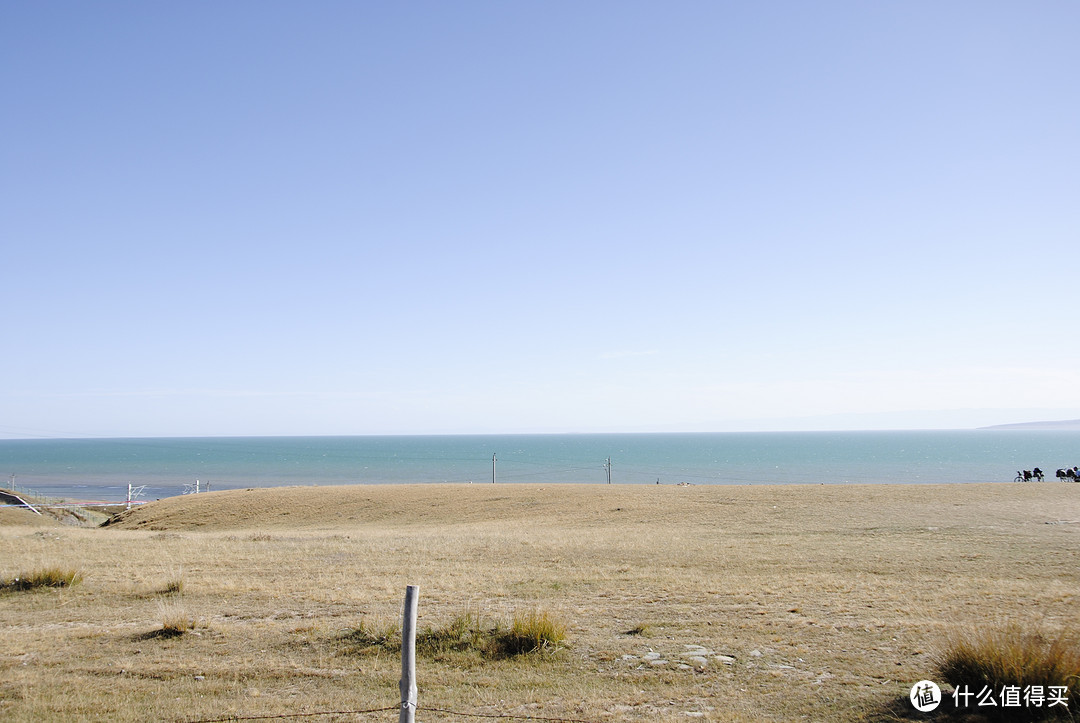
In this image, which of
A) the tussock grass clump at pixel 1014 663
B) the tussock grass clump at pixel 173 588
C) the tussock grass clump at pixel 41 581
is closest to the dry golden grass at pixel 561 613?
the tussock grass clump at pixel 173 588

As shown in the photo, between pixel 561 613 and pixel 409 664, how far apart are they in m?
5.22

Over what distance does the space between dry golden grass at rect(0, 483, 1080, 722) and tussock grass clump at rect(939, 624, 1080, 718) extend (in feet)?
2.09

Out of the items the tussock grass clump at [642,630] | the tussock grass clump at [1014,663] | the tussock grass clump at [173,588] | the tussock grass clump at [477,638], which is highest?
the tussock grass clump at [1014,663]

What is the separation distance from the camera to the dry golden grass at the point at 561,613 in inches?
293

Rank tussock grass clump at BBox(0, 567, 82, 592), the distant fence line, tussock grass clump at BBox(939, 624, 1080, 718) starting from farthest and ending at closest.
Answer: tussock grass clump at BBox(0, 567, 82, 592) < tussock grass clump at BBox(939, 624, 1080, 718) < the distant fence line

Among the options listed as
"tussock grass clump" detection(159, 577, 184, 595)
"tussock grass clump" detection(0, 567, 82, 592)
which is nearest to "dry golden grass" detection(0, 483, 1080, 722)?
"tussock grass clump" detection(159, 577, 184, 595)

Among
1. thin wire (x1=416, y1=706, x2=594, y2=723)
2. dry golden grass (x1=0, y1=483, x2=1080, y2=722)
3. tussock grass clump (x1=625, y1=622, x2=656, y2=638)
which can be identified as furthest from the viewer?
tussock grass clump (x1=625, y1=622, x2=656, y2=638)

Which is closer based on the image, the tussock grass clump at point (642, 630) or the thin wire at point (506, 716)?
the thin wire at point (506, 716)

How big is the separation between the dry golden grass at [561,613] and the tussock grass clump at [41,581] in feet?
1.04

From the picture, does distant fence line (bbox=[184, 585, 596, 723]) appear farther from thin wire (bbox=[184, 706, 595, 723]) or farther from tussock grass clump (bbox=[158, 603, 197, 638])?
tussock grass clump (bbox=[158, 603, 197, 638])

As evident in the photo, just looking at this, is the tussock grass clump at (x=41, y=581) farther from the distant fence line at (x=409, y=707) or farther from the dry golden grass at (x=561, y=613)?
the distant fence line at (x=409, y=707)

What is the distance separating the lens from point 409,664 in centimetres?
614

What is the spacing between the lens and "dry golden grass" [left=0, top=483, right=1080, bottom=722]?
7.43m

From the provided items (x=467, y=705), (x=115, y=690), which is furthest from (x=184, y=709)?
(x=467, y=705)
